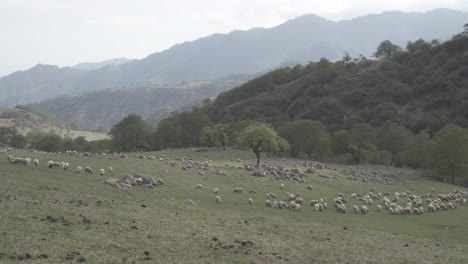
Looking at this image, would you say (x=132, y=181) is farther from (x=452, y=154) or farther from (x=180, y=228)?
(x=452, y=154)

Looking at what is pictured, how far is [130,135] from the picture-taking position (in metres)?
122

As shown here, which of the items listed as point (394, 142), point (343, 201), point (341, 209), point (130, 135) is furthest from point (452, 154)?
point (130, 135)

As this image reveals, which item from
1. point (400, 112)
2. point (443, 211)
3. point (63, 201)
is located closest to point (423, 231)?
point (443, 211)

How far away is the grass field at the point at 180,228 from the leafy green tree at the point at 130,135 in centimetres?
7868

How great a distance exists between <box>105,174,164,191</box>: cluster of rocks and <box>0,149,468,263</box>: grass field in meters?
0.73

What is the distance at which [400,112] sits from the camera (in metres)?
175

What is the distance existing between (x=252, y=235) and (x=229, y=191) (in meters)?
19.8

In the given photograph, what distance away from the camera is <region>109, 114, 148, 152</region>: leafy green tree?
398 ft

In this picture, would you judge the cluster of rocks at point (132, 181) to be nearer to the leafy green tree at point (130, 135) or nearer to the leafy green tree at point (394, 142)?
the leafy green tree at point (394, 142)

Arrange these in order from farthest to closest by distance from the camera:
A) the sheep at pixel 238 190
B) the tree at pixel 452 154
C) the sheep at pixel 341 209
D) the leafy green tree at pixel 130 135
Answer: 1. the leafy green tree at pixel 130 135
2. the tree at pixel 452 154
3. the sheep at pixel 238 190
4. the sheep at pixel 341 209

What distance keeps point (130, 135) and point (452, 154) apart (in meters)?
82.5

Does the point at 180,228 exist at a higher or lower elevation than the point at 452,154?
lower

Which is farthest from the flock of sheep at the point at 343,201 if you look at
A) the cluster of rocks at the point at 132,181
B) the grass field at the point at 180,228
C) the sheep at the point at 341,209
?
the cluster of rocks at the point at 132,181

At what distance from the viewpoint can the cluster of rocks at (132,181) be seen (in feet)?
116
